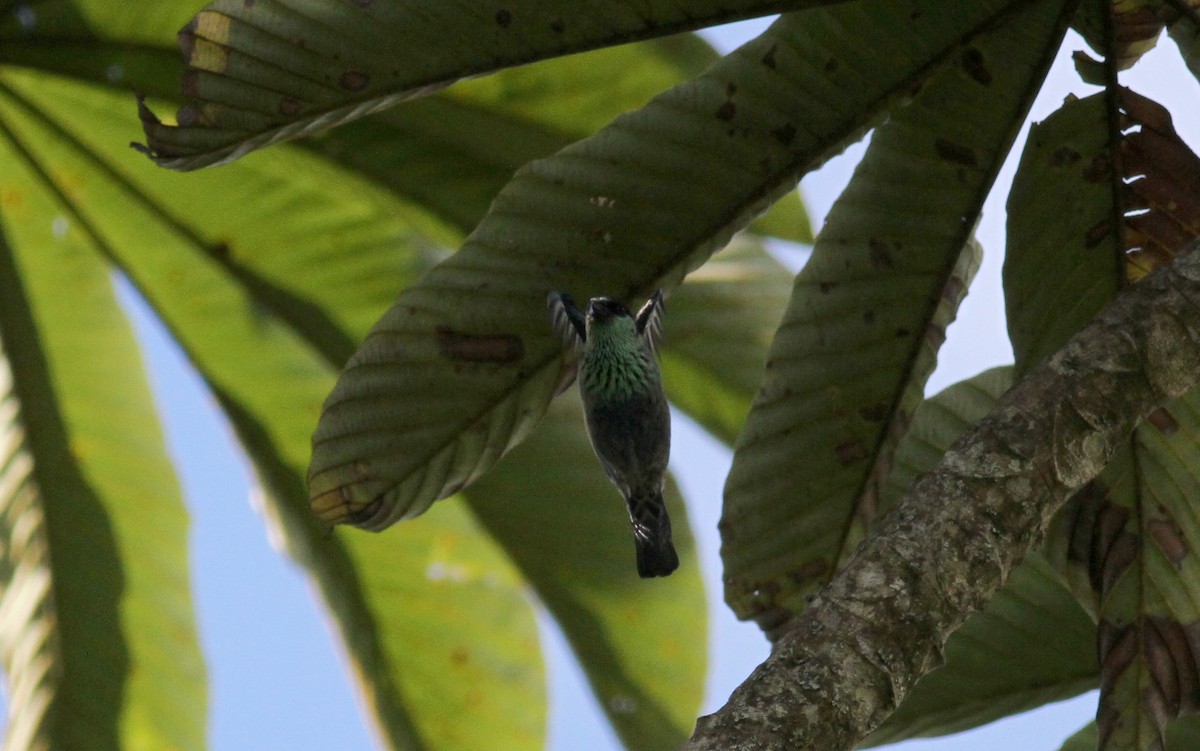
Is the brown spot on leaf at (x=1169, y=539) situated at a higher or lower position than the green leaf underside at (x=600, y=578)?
lower

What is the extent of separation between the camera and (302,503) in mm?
3734

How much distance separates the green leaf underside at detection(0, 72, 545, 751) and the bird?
1555 millimetres

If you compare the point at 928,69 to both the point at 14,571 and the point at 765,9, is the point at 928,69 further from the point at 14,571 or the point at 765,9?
the point at 14,571

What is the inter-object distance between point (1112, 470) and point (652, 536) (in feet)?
2.58

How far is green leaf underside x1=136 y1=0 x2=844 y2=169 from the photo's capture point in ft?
6.57


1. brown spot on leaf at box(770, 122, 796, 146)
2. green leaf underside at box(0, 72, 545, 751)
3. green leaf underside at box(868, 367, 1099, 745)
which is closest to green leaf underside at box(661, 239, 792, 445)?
green leaf underside at box(0, 72, 545, 751)

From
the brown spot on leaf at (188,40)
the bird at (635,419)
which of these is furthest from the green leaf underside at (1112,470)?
the brown spot on leaf at (188,40)

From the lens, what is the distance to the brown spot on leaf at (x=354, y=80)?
2.05 meters

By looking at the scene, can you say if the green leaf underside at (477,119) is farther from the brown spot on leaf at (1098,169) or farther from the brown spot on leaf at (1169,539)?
the brown spot on leaf at (1169,539)

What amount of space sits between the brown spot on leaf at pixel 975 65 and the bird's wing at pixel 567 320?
30.5 inches

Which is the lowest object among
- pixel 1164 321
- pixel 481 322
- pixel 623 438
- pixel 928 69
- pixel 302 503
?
pixel 1164 321

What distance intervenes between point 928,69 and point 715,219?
17.2 inches

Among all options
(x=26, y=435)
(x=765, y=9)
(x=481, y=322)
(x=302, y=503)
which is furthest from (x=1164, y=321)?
(x=26, y=435)

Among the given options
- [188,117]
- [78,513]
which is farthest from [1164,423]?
[78,513]
